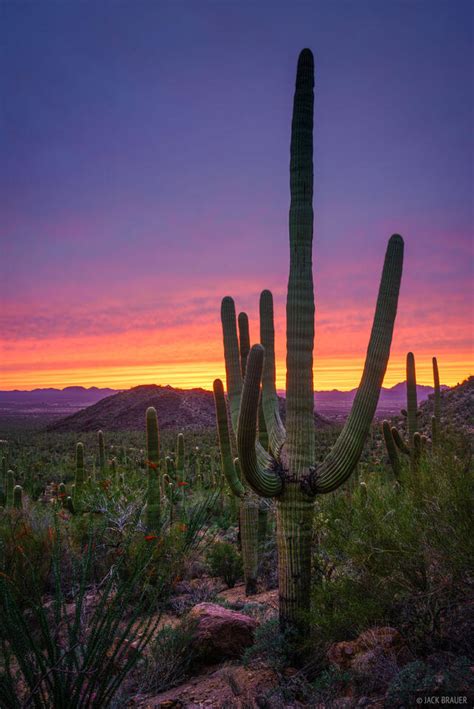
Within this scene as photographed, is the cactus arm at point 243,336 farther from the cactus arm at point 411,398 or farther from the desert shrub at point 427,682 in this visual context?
the desert shrub at point 427,682

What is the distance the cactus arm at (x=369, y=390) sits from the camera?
5887 millimetres

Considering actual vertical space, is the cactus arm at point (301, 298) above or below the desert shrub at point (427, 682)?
above

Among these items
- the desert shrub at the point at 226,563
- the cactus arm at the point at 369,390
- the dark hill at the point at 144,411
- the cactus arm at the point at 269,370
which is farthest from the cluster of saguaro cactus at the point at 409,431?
the dark hill at the point at 144,411

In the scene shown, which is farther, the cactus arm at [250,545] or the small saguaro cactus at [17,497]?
the small saguaro cactus at [17,497]

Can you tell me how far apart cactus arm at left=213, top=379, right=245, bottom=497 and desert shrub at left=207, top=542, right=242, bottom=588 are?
1493mm

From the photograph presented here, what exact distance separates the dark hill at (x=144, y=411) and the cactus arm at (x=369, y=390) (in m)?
58.8

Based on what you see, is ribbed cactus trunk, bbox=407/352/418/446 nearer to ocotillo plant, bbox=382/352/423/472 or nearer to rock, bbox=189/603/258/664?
ocotillo plant, bbox=382/352/423/472

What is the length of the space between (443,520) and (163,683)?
3.40 metres

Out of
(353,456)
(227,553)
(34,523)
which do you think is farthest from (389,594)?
(34,523)

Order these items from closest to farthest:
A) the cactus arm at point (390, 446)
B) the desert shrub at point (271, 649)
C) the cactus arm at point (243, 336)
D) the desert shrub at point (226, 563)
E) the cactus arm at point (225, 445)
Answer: the desert shrub at point (271, 649), the cactus arm at point (243, 336), the cactus arm at point (225, 445), the desert shrub at point (226, 563), the cactus arm at point (390, 446)

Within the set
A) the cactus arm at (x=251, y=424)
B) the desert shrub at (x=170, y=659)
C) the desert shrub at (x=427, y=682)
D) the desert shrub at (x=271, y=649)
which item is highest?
the cactus arm at (x=251, y=424)

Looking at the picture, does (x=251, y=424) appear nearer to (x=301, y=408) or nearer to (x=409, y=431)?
(x=301, y=408)

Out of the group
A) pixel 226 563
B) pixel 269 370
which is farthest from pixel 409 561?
pixel 226 563

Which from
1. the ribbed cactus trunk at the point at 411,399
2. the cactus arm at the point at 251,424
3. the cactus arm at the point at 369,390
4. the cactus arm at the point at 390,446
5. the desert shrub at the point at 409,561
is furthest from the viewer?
the ribbed cactus trunk at the point at 411,399
